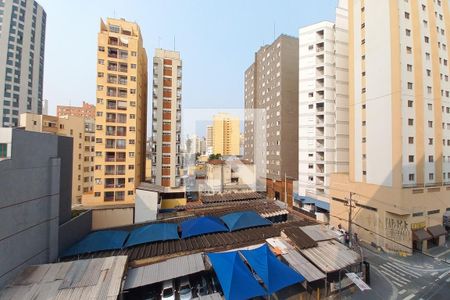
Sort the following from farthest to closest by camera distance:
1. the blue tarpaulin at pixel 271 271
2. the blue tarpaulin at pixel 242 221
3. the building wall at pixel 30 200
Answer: the blue tarpaulin at pixel 242 221, the blue tarpaulin at pixel 271 271, the building wall at pixel 30 200

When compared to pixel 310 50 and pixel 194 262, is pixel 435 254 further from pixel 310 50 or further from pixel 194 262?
pixel 310 50

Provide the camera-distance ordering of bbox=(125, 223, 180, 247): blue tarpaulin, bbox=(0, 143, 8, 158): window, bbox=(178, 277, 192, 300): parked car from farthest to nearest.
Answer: bbox=(125, 223, 180, 247): blue tarpaulin, bbox=(178, 277, 192, 300): parked car, bbox=(0, 143, 8, 158): window

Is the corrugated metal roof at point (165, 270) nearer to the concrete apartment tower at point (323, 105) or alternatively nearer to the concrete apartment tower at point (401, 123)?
the concrete apartment tower at point (401, 123)

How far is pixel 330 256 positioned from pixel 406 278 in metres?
7.91

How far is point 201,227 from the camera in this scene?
1608 cm

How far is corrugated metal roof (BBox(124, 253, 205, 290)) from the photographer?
10703 millimetres

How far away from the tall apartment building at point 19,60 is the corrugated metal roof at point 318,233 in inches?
2759

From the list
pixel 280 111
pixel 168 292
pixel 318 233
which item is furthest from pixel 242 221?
pixel 280 111

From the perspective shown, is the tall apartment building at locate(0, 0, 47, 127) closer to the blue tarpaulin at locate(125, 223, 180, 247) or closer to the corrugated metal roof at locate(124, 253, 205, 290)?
the blue tarpaulin at locate(125, 223, 180, 247)

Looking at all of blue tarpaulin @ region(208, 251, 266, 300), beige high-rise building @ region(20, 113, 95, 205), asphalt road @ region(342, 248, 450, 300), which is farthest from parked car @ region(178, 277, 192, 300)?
beige high-rise building @ region(20, 113, 95, 205)

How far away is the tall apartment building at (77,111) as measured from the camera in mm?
64062

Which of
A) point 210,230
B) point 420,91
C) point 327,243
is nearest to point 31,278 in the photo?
point 210,230

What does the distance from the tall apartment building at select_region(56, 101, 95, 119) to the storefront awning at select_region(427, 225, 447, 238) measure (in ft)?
251

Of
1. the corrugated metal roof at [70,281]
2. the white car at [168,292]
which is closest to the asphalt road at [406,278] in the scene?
the white car at [168,292]
